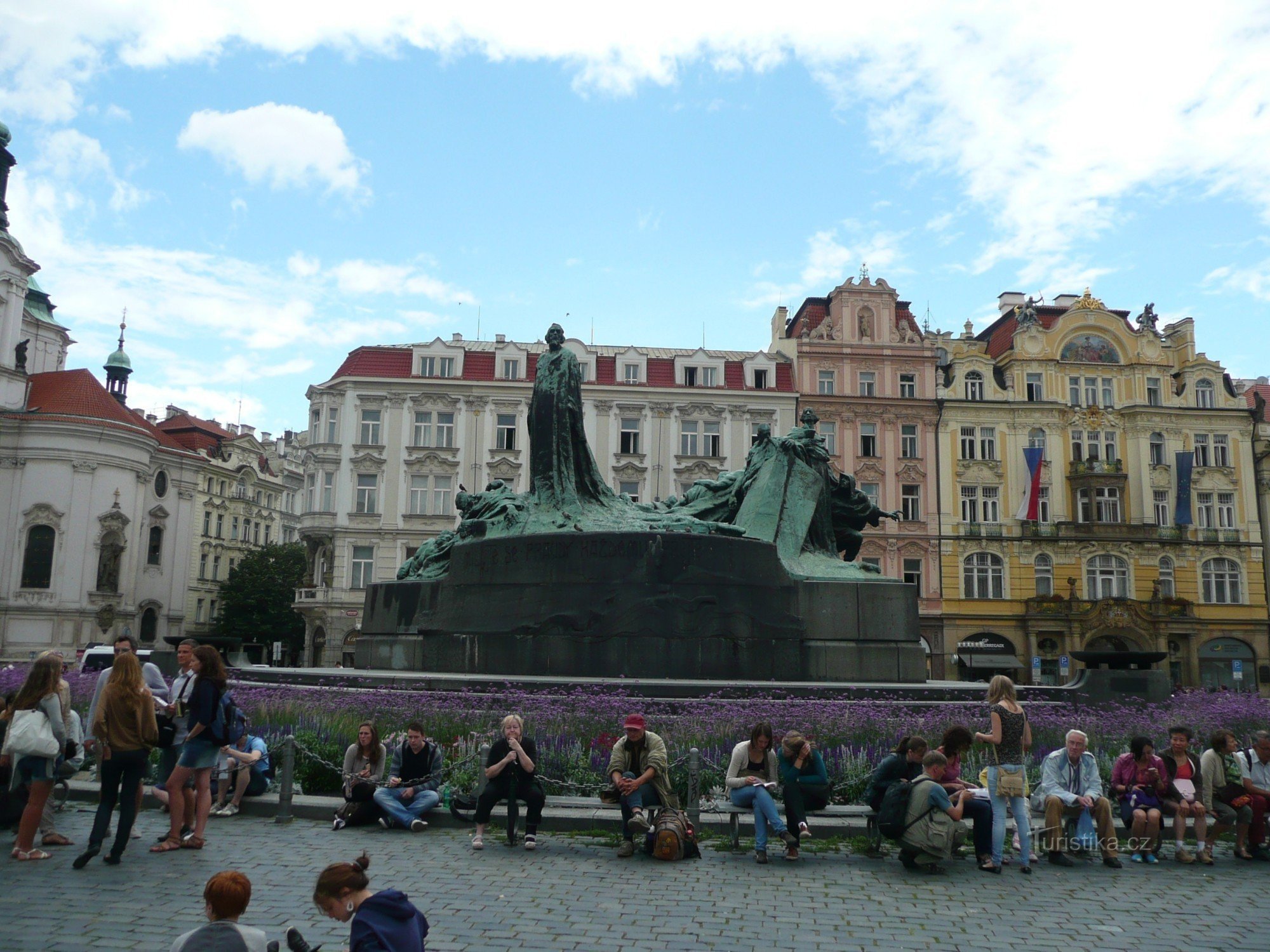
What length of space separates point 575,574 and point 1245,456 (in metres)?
47.6

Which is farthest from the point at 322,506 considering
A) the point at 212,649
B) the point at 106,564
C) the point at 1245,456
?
the point at 1245,456

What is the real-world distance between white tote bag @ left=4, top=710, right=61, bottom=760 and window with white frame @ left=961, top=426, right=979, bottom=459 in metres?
47.1

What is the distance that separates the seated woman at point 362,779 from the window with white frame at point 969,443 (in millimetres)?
44857

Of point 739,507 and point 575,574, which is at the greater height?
point 739,507

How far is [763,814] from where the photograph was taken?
27.3 feet

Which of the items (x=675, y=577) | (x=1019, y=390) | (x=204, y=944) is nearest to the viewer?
(x=204, y=944)

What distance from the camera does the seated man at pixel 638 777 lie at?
27.2 feet

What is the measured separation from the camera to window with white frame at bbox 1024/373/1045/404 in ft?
168

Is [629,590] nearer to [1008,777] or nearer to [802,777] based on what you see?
[802,777]

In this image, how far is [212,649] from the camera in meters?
8.35

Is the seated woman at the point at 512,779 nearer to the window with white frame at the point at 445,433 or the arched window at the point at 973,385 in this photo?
the window with white frame at the point at 445,433

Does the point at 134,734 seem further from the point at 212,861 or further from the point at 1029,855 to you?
the point at 1029,855

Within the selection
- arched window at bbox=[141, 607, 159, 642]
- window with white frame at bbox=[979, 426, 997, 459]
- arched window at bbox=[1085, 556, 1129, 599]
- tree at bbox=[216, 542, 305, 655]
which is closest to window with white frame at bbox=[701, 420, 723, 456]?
window with white frame at bbox=[979, 426, 997, 459]

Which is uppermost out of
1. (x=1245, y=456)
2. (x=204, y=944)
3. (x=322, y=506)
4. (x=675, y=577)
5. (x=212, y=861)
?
(x=1245, y=456)
